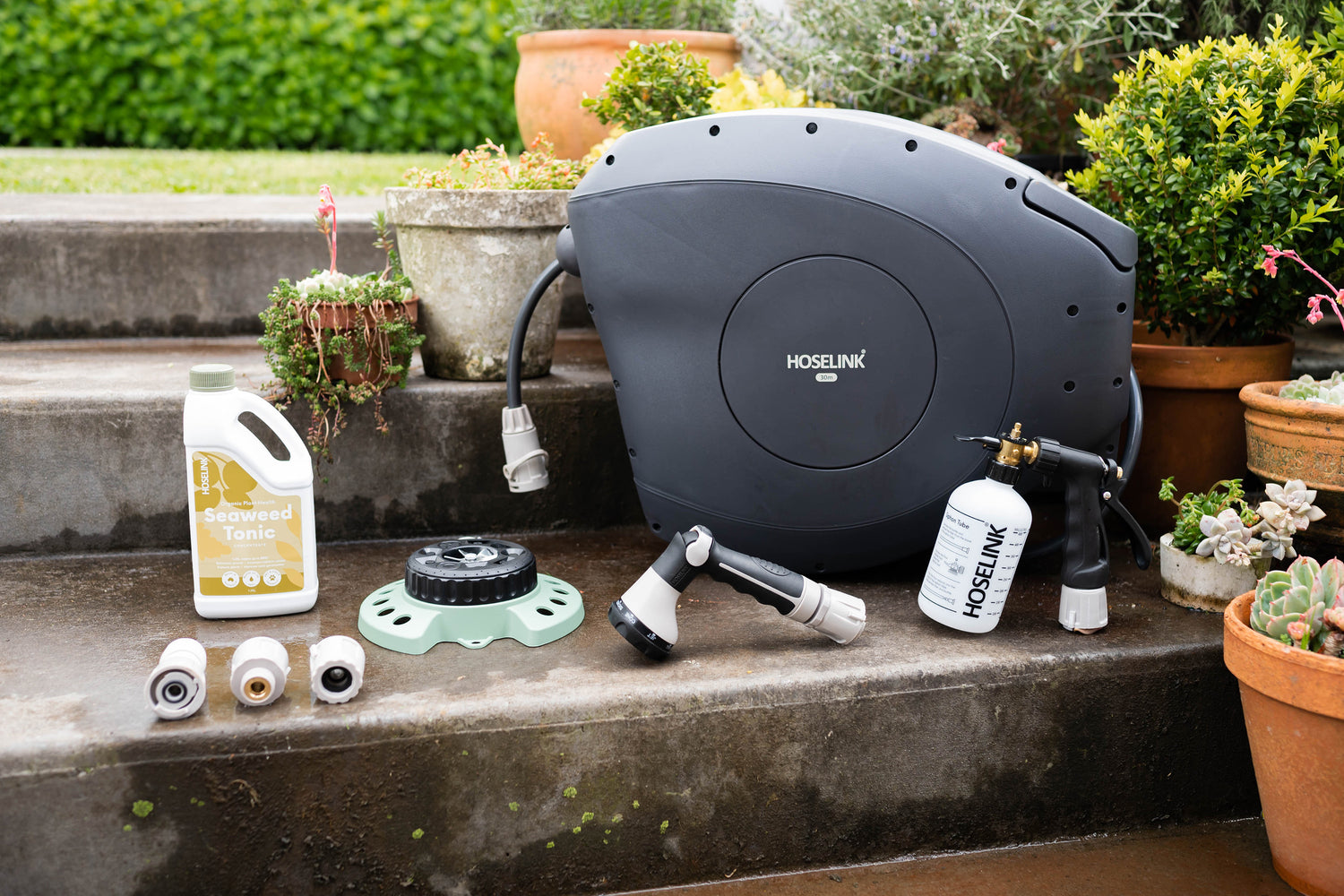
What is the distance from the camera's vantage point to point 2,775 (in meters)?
1.09

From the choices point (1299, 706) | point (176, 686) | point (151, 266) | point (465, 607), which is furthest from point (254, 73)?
point (1299, 706)

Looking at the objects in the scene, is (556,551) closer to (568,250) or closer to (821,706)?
(568,250)

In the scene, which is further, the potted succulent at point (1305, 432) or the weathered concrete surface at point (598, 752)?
Result: the potted succulent at point (1305, 432)

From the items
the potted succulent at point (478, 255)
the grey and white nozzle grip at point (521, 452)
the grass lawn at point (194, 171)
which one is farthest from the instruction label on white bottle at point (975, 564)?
the grass lawn at point (194, 171)

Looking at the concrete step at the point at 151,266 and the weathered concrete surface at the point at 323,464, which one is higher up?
the concrete step at the point at 151,266

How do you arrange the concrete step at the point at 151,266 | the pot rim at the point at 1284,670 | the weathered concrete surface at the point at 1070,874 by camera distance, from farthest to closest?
the concrete step at the point at 151,266 < the weathered concrete surface at the point at 1070,874 < the pot rim at the point at 1284,670

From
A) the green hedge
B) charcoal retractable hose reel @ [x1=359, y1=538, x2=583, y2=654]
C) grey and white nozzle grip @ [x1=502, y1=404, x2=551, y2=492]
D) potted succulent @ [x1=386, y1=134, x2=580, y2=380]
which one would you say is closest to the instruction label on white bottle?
charcoal retractable hose reel @ [x1=359, y1=538, x2=583, y2=654]

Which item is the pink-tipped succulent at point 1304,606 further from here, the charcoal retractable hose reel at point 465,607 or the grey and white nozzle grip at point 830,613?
the charcoal retractable hose reel at point 465,607

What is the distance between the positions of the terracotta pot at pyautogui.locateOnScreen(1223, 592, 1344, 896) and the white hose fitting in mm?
1049

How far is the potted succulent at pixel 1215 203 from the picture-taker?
1.54 m

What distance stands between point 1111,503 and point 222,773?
1.19 meters

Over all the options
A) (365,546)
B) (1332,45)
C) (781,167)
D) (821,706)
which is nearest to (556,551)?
(365,546)

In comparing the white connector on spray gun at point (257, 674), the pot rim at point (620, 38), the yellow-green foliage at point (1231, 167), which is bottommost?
the white connector on spray gun at point (257, 674)

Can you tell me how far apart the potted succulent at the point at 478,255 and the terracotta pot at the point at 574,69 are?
2.90 ft
